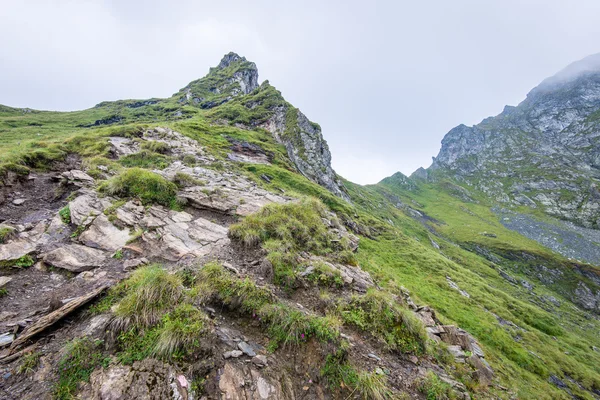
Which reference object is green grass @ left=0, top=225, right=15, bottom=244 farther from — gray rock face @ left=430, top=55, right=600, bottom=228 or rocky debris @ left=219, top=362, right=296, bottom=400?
gray rock face @ left=430, top=55, right=600, bottom=228

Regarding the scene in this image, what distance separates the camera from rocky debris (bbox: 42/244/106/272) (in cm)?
791

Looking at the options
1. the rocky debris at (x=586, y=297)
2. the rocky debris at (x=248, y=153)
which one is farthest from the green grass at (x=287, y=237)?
the rocky debris at (x=586, y=297)

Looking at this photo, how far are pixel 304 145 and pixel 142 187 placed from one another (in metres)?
41.3

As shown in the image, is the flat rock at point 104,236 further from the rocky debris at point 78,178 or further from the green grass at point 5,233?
the rocky debris at point 78,178

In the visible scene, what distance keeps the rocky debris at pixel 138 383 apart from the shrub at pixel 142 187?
1016cm

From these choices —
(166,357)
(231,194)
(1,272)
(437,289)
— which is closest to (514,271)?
(437,289)

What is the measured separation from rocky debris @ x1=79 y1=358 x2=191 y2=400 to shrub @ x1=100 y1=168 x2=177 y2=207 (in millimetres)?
10164

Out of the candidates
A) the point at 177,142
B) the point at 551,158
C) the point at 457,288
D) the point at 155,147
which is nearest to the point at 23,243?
the point at 155,147

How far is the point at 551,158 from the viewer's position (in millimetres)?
147500

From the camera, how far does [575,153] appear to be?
481 feet

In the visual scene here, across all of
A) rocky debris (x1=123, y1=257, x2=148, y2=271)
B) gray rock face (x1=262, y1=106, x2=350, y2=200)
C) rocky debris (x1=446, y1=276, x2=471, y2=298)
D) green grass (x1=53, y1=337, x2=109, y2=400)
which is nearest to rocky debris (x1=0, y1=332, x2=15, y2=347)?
green grass (x1=53, y1=337, x2=109, y2=400)

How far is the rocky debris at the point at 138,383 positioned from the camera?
4.34m

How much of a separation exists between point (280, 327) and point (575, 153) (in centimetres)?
23318

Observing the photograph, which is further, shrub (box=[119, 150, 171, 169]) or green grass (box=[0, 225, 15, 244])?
shrub (box=[119, 150, 171, 169])
